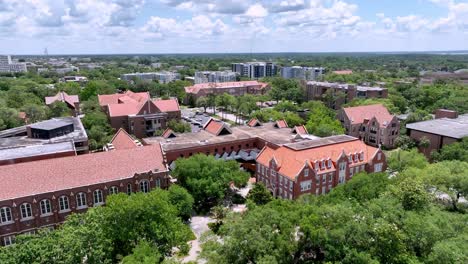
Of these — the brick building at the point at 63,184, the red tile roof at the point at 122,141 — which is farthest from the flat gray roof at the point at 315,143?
the red tile roof at the point at 122,141

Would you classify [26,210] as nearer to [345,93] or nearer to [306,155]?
[306,155]

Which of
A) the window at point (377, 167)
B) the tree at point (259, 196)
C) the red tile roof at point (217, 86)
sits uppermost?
the red tile roof at point (217, 86)

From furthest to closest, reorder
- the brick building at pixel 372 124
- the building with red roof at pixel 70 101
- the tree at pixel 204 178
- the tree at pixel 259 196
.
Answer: the building with red roof at pixel 70 101
the brick building at pixel 372 124
the tree at pixel 259 196
the tree at pixel 204 178

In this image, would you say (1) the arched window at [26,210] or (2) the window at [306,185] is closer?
(1) the arched window at [26,210]

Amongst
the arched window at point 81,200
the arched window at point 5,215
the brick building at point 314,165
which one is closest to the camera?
the arched window at point 5,215

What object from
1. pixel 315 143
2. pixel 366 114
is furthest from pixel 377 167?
pixel 366 114

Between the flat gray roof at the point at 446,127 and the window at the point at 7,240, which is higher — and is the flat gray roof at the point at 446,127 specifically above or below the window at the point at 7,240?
above

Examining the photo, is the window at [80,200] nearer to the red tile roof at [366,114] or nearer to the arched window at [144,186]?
the arched window at [144,186]
